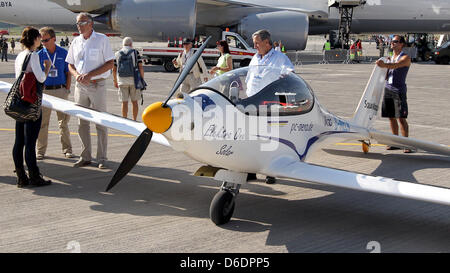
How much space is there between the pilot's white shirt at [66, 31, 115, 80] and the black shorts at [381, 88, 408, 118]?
5.28 meters

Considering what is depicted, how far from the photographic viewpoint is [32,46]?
22.2 feet

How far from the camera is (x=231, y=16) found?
1221 inches

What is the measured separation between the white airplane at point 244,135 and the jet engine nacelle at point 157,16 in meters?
20.1

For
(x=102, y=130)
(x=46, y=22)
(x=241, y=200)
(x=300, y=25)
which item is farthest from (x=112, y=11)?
(x=241, y=200)

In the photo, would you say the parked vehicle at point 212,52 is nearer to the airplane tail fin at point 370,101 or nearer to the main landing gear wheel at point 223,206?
the airplane tail fin at point 370,101

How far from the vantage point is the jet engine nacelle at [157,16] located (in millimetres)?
25828

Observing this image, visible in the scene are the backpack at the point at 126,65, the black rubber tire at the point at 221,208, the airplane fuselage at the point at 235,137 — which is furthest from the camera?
the backpack at the point at 126,65

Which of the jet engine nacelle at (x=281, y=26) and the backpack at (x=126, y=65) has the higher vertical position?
the jet engine nacelle at (x=281, y=26)

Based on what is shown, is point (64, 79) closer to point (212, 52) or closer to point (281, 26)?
point (212, 52)

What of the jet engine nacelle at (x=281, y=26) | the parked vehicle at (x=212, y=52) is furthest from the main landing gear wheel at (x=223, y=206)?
the jet engine nacelle at (x=281, y=26)

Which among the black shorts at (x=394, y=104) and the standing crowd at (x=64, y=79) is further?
the black shorts at (x=394, y=104)

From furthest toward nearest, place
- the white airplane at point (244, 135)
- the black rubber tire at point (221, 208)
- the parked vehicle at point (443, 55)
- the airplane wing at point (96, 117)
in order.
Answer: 1. the parked vehicle at point (443, 55)
2. the airplane wing at point (96, 117)
3. the black rubber tire at point (221, 208)
4. the white airplane at point (244, 135)

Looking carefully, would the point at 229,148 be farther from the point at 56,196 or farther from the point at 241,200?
the point at 56,196
